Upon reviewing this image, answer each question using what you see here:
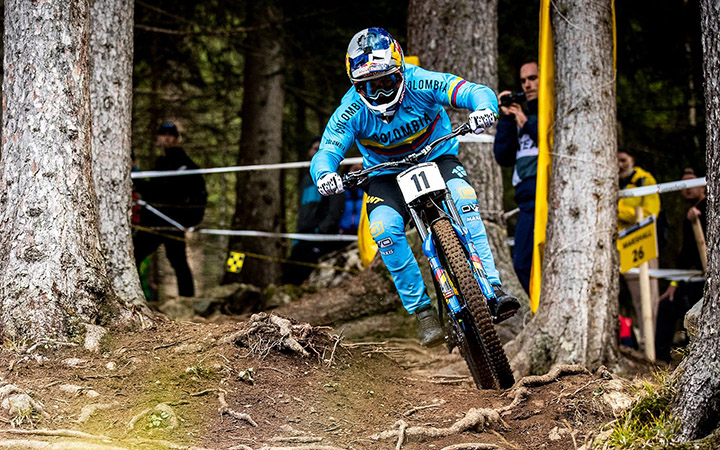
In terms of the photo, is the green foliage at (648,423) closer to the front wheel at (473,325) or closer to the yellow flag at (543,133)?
the front wheel at (473,325)

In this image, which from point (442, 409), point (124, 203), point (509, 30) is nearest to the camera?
point (442, 409)

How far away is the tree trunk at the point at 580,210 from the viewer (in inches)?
224

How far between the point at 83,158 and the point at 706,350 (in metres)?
3.68

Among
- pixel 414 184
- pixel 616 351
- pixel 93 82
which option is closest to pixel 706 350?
pixel 414 184

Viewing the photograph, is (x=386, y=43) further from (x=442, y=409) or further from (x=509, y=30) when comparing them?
(x=509, y=30)

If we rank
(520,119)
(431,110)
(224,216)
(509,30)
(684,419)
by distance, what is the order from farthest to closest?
(224,216)
(509,30)
(520,119)
(431,110)
(684,419)

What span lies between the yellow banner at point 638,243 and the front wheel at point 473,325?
320 centimetres

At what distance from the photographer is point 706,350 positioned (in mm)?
3242

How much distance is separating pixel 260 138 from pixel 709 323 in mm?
9529

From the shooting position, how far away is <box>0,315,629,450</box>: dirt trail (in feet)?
12.5

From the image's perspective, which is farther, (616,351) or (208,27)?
(208,27)

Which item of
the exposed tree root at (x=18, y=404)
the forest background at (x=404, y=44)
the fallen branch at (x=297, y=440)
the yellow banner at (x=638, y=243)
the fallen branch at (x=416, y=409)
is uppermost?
the forest background at (x=404, y=44)

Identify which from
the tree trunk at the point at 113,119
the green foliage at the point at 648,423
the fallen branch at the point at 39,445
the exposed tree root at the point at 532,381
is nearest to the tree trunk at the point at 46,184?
the tree trunk at the point at 113,119

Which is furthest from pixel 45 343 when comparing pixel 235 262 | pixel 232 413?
pixel 235 262
